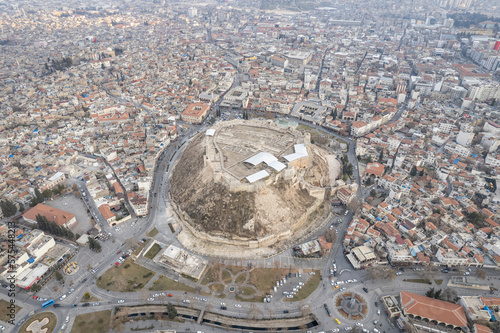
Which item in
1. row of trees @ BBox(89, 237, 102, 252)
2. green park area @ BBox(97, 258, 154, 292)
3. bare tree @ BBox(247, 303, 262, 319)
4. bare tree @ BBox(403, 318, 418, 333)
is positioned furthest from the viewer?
row of trees @ BBox(89, 237, 102, 252)

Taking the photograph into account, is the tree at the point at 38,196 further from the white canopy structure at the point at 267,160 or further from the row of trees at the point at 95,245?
the white canopy structure at the point at 267,160

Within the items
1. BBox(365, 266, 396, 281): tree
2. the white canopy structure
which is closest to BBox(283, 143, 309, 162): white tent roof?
the white canopy structure

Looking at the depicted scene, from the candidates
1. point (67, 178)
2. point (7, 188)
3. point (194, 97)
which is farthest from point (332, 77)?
point (7, 188)

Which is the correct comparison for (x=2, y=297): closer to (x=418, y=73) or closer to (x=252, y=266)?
(x=252, y=266)

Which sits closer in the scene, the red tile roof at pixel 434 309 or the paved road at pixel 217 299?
the red tile roof at pixel 434 309

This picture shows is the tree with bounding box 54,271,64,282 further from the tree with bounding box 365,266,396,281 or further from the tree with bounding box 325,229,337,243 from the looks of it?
the tree with bounding box 365,266,396,281

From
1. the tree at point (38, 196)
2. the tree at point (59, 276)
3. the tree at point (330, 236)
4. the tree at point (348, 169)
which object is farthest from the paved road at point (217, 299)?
the tree at point (348, 169)

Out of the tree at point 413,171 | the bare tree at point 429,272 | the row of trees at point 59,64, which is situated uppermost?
the row of trees at point 59,64
